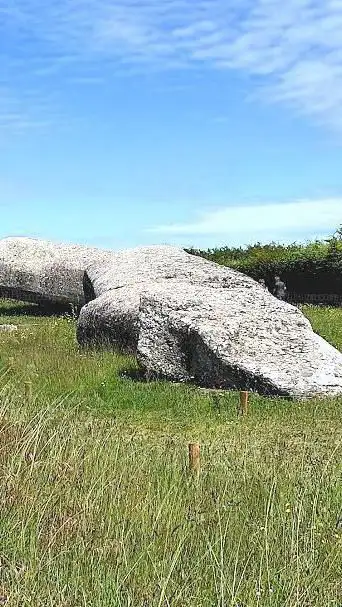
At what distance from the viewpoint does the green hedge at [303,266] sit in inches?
940

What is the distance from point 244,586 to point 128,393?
22.6 feet

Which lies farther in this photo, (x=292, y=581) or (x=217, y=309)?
(x=217, y=309)

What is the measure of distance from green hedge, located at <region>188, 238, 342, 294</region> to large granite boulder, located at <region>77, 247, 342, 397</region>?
9.89 metres

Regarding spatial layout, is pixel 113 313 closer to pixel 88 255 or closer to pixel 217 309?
pixel 217 309

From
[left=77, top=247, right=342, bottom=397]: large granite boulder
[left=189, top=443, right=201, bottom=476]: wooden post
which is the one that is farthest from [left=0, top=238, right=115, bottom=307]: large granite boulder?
[left=189, top=443, right=201, bottom=476]: wooden post

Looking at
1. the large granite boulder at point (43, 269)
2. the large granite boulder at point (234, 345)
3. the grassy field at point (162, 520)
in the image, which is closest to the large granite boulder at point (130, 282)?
the large granite boulder at point (234, 345)

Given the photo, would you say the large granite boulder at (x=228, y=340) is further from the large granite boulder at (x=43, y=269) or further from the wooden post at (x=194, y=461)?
the large granite boulder at (x=43, y=269)

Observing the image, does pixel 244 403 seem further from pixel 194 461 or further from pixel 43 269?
pixel 43 269

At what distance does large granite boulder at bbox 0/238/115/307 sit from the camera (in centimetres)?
2208

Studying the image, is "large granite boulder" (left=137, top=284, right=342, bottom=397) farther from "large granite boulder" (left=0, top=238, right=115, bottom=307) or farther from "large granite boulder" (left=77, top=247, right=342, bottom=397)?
"large granite boulder" (left=0, top=238, right=115, bottom=307)

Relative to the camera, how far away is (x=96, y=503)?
18.6ft

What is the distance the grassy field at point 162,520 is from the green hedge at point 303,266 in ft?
50.0

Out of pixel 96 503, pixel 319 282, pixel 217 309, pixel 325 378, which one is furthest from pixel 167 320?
pixel 319 282

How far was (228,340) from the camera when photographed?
1194 cm
